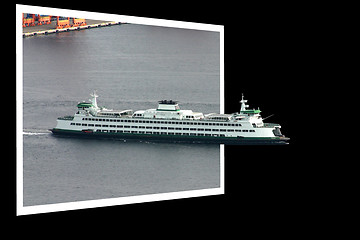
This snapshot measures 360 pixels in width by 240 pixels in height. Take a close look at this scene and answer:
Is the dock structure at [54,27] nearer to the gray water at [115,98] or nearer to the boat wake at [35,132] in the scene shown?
the gray water at [115,98]

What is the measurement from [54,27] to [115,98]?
2143mm

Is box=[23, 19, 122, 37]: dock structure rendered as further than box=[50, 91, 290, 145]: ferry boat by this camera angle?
No

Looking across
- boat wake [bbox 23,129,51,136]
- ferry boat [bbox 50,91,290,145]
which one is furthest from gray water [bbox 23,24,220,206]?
ferry boat [bbox 50,91,290,145]

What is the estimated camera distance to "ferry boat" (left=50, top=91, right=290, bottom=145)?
51.2ft

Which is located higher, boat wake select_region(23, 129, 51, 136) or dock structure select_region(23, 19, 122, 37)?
dock structure select_region(23, 19, 122, 37)

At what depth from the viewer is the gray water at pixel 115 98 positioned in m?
13.7

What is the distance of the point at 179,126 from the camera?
15891 millimetres

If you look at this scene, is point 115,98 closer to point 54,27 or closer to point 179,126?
point 179,126

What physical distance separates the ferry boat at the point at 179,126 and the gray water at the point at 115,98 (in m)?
0.19

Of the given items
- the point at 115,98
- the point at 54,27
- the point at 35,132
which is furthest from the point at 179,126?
the point at 54,27

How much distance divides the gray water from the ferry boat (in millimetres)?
190

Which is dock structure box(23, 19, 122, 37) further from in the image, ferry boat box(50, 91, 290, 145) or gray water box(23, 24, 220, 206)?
ferry boat box(50, 91, 290, 145)

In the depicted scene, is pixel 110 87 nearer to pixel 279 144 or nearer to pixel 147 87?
pixel 147 87

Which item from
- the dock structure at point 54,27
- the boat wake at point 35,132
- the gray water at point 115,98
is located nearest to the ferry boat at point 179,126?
the gray water at point 115,98
